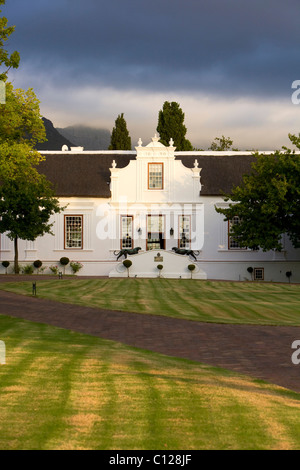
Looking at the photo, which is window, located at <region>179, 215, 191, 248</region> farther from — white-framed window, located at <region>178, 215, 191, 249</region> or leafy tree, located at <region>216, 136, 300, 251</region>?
leafy tree, located at <region>216, 136, 300, 251</region>

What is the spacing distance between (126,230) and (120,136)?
17.3 m

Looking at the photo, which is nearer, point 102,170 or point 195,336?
point 195,336

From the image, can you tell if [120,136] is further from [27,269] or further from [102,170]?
[27,269]

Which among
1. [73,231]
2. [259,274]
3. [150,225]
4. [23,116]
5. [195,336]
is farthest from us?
[73,231]

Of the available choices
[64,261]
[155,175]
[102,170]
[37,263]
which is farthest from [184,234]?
[37,263]

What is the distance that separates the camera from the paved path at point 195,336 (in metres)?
10.3

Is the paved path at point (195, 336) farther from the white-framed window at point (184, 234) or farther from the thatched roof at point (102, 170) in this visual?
the thatched roof at point (102, 170)

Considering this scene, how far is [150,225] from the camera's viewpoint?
39.3 meters

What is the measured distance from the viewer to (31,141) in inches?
1255

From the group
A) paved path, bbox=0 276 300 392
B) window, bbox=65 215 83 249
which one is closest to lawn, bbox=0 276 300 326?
paved path, bbox=0 276 300 392

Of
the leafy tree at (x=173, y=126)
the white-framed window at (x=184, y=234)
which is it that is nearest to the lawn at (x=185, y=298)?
the white-framed window at (x=184, y=234)

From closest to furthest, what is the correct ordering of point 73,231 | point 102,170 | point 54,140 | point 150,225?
point 150,225 → point 73,231 → point 102,170 → point 54,140
